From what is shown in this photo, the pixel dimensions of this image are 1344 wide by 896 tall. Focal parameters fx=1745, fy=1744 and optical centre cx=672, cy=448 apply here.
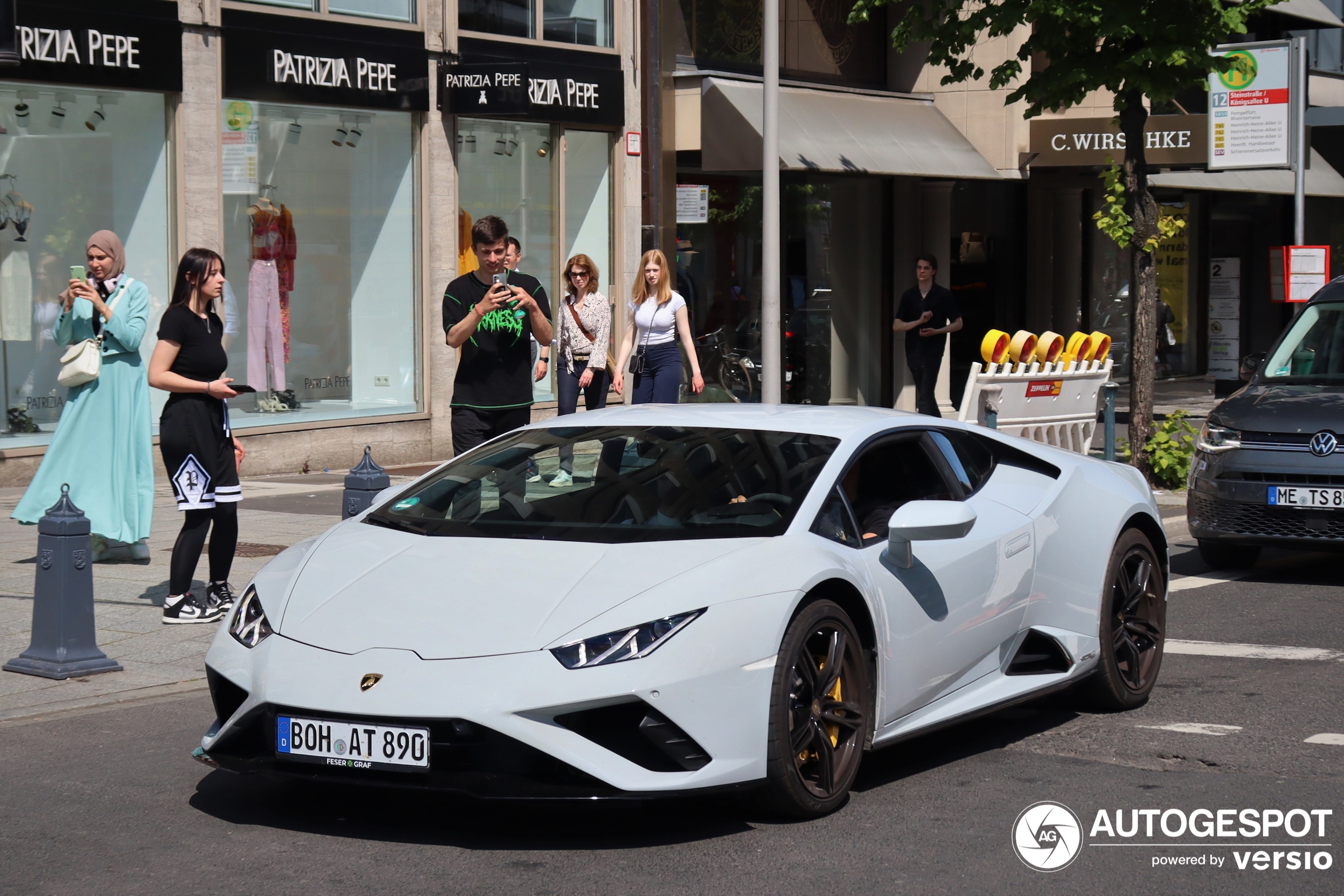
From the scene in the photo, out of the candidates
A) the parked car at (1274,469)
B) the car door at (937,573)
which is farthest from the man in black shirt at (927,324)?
the car door at (937,573)

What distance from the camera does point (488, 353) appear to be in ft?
33.0

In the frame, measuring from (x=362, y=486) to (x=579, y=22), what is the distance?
10.6 m

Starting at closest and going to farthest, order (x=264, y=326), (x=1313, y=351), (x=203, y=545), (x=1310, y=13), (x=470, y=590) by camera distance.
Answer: (x=470, y=590)
(x=203, y=545)
(x=1313, y=351)
(x=264, y=326)
(x=1310, y=13)

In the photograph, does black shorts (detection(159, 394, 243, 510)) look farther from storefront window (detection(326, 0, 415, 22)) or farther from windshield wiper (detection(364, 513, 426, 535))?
storefront window (detection(326, 0, 415, 22))

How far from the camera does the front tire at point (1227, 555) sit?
36.0 ft

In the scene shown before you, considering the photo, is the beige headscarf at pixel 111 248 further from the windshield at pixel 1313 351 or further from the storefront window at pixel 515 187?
the storefront window at pixel 515 187

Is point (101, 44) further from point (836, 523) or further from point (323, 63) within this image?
point (836, 523)

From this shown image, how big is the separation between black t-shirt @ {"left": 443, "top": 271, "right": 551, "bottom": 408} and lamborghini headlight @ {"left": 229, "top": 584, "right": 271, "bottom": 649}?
4495 millimetres

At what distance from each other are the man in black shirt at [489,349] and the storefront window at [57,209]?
5.28 metres

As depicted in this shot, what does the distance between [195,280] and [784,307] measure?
14258 millimetres

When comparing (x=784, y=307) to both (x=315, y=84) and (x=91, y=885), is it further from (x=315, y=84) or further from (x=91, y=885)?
Answer: (x=91, y=885)

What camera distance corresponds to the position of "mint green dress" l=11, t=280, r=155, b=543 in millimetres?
10000

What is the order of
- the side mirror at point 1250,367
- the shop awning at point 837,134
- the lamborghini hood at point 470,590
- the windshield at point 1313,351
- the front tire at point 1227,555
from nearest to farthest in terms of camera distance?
the lamborghini hood at point 470,590 < the front tire at point 1227,555 < the windshield at point 1313,351 < the side mirror at point 1250,367 < the shop awning at point 837,134
